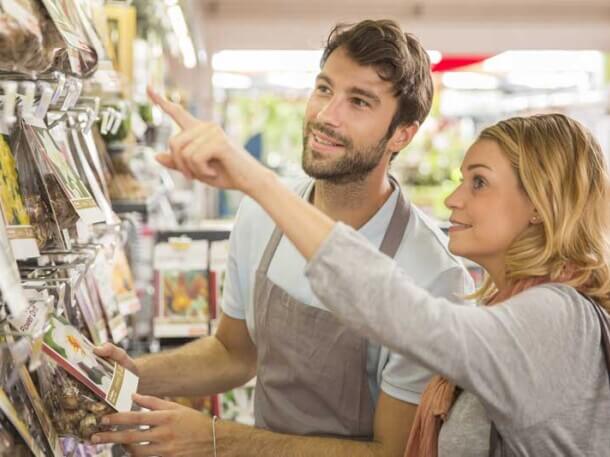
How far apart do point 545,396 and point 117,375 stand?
2.60 feet

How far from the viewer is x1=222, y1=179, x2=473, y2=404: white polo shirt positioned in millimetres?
2031

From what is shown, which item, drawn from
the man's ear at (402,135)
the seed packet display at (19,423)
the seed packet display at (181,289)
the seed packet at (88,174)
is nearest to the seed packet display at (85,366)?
the seed packet display at (19,423)

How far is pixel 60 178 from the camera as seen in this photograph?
1609mm

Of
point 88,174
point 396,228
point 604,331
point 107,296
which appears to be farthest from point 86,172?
point 604,331

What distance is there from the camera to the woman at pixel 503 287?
4.27 feet

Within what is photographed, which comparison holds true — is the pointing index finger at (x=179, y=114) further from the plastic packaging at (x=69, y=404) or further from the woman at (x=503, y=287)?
the plastic packaging at (x=69, y=404)

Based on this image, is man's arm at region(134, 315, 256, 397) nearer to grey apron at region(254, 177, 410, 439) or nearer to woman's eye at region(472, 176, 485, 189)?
grey apron at region(254, 177, 410, 439)

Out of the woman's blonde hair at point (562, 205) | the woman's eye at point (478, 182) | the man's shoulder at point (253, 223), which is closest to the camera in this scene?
the woman's blonde hair at point (562, 205)

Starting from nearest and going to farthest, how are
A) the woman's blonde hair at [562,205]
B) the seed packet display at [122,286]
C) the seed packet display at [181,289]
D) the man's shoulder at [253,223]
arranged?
the woman's blonde hair at [562,205] → the man's shoulder at [253,223] → the seed packet display at [122,286] → the seed packet display at [181,289]

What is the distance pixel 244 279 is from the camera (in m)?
2.39

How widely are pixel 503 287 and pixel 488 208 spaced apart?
0.19 meters

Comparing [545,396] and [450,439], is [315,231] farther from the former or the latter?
[450,439]

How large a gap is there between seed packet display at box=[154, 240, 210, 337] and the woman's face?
1738mm

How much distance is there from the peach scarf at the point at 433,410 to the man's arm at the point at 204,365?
2.22 feet
